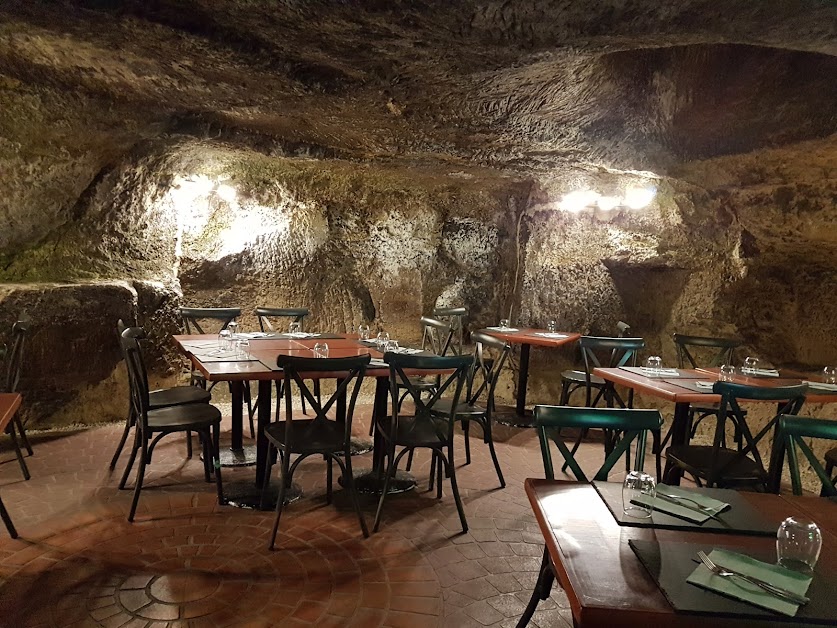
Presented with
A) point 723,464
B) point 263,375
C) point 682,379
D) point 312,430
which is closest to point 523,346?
point 682,379

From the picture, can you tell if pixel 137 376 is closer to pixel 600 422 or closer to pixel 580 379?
pixel 600 422

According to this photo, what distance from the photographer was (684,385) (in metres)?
3.63

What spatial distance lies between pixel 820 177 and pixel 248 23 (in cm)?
424

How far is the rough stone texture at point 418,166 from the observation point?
310 cm

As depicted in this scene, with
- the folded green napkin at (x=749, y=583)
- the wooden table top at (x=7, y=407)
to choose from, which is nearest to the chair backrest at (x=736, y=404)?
the folded green napkin at (x=749, y=583)

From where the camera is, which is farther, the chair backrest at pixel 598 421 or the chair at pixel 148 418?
the chair at pixel 148 418

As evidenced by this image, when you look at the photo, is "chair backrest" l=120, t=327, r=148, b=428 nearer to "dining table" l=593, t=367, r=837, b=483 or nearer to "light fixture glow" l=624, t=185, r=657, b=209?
"dining table" l=593, t=367, r=837, b=483

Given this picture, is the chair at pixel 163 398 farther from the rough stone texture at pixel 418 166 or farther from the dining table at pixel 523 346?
the dining table at pixel 523 346

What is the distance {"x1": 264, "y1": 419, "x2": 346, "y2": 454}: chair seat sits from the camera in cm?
302

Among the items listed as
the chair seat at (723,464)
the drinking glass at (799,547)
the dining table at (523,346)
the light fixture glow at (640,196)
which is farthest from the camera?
the light fixture glow at (640,196)

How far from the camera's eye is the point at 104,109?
14.2ft

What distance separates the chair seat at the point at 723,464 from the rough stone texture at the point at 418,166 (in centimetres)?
222

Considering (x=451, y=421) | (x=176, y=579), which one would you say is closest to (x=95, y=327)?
(x=176, y=579)

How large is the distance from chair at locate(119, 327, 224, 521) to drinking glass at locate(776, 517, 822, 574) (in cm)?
279
